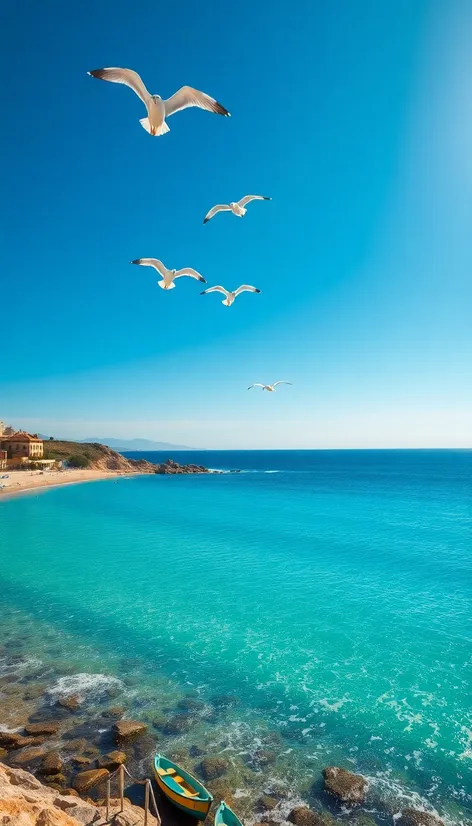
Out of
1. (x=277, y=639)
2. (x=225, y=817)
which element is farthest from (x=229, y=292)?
(x=225, y=817)

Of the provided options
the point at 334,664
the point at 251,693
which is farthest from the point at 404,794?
the point at 334,664

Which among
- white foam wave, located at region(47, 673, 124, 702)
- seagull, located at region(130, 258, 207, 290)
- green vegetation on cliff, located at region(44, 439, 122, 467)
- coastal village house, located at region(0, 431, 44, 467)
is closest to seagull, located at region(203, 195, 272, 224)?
seagull, located at region(130, 258, 207, 290)

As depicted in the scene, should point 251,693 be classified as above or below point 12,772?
below

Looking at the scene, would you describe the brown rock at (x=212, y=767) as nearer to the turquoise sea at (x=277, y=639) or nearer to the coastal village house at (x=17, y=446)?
the turquoise sea at (x=277, y=639)

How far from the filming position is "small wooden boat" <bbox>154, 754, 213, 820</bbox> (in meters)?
7.85

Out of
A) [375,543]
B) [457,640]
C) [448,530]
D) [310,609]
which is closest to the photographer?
[457,640]

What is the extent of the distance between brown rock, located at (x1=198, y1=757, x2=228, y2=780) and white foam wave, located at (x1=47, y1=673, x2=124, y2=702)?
404cm

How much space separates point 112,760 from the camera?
30.6ft

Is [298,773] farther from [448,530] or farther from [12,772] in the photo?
[448,530]

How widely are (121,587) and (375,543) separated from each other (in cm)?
1959

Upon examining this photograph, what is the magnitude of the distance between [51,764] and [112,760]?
47.9 inches

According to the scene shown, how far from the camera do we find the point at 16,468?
83.4 m

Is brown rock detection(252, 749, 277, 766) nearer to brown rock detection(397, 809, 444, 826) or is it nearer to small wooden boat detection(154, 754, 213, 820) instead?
small wooden boat detection(154, 754, 213, 820)

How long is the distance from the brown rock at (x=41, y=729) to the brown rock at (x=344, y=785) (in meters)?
6.25
